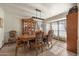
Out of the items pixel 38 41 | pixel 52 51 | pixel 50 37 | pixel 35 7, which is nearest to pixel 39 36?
pixel 38 41

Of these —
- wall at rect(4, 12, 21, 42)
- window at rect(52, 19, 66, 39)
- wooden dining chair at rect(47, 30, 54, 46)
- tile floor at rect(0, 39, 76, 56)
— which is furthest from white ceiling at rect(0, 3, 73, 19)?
tile floor at rect(0, 39, 76, 56)

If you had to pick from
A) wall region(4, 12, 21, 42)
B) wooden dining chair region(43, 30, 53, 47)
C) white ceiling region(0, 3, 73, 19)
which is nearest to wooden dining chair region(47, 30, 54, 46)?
wooden dining chair region(43, 30, 53, 47)

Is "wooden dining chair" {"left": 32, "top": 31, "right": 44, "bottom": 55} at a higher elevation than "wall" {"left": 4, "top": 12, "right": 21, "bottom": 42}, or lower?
lower

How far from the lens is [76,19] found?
6.77 feet

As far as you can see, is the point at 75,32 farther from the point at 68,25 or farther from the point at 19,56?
the point at 19,56

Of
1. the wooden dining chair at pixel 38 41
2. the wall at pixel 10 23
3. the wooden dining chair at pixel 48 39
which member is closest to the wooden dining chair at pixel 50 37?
the wooden dining chair at pixel 48 39

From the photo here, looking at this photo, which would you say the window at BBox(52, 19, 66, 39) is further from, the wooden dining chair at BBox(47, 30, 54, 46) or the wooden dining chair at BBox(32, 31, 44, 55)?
the wooden dining chair at BBox(32, 31, 44, 55)

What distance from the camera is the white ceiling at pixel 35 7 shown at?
6.63ft

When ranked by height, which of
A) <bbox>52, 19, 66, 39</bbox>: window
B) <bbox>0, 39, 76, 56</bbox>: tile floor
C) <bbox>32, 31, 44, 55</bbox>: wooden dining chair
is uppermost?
<bbox>52, 19, 66, 39</bbox>: window

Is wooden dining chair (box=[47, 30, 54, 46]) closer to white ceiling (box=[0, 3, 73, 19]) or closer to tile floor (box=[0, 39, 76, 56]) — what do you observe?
tile floor (box=[0, 39, 76, 56])

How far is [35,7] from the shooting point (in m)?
2.06

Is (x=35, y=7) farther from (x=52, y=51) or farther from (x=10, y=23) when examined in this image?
(x=52, y=51)

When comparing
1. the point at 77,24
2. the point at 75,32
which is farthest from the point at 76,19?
the point at 75,32

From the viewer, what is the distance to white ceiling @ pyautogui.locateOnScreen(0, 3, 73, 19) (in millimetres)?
2020
